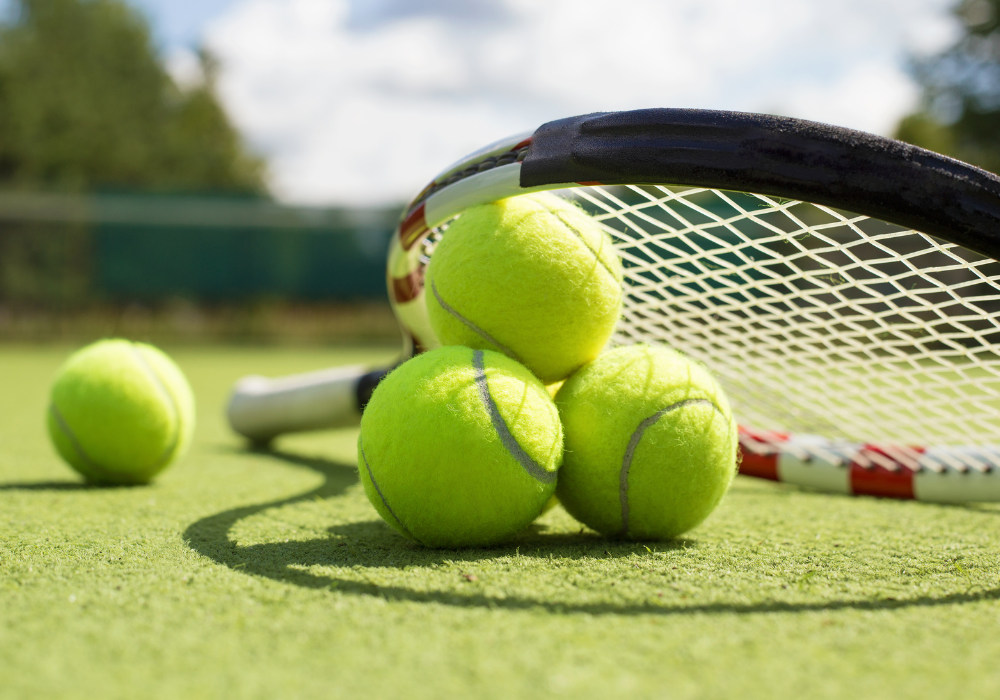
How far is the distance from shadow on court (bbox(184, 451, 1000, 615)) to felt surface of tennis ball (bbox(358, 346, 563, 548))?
0.08m

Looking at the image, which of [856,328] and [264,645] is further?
[856,328]

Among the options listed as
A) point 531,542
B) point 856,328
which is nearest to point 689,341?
point 856,328

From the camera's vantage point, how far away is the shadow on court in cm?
133

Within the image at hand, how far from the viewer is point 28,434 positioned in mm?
3803

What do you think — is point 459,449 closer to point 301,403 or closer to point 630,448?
point 630,448

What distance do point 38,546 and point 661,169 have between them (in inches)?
58.9

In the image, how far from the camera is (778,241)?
2.13m

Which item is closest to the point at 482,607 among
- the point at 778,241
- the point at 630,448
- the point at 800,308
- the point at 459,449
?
the point at 459,449

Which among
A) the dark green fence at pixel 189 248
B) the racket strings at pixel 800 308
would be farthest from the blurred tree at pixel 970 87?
the racket strings at pixel 800 308

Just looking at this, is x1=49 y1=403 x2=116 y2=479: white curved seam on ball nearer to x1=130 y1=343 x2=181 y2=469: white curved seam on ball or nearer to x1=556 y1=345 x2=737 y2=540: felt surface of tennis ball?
x1=130 y1=343 x2=181 y2=469: white curved seam on ball

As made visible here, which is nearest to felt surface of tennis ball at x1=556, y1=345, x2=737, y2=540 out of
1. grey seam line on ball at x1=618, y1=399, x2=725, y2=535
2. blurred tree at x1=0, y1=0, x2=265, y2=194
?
grey seam line on ball at x1=618, y1=399, x2=725, y2=535

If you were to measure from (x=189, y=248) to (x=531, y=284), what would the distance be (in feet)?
36.5

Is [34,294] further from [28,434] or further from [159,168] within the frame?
[159,168]

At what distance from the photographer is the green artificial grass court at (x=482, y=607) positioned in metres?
1.04
